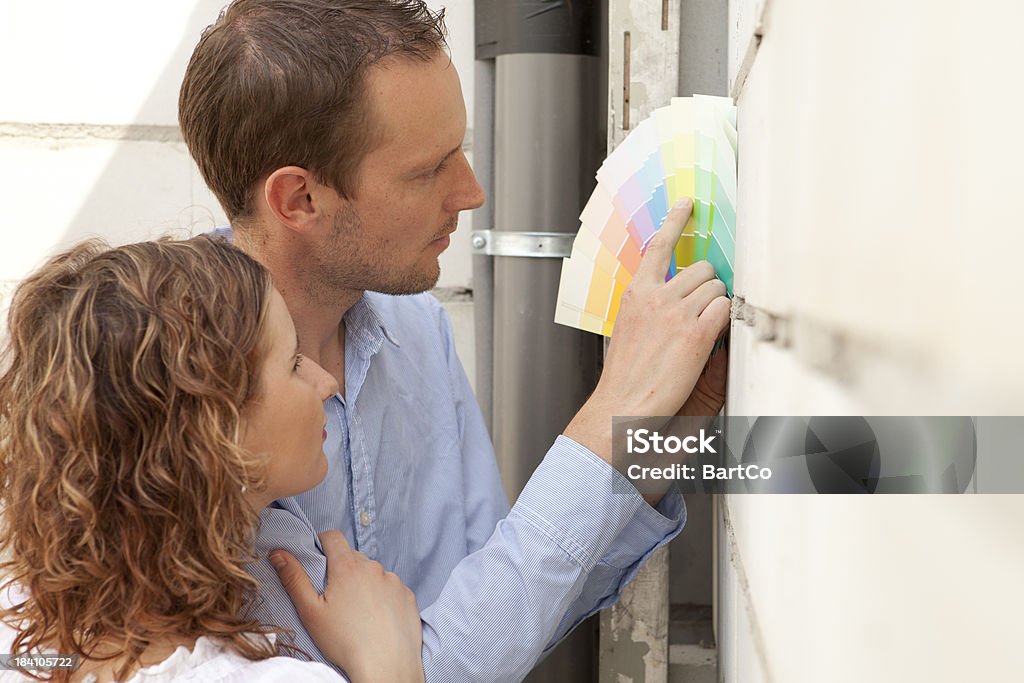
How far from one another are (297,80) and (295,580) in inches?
24.2

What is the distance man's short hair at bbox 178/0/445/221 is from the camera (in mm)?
1243

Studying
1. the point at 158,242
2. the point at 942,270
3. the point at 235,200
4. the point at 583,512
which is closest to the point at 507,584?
the point at 583,512

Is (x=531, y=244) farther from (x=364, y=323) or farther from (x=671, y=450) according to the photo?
(x=671, y=450)

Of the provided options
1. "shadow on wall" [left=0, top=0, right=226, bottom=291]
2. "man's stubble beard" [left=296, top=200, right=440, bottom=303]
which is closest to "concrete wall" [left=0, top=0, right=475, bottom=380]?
"shadow on wall" [left=0, top=0, right=226, bottom=291]

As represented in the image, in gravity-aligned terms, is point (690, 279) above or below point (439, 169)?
below

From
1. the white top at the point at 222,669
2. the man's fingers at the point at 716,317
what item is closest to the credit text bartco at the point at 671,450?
the man's fingers at the point at 716,317

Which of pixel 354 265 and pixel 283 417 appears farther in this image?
pixel 354 265

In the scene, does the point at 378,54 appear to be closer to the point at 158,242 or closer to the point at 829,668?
the point at 158,242

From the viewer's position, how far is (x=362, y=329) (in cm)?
140

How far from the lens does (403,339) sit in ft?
4.88

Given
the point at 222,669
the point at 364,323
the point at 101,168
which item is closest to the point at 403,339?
the point at 364,323

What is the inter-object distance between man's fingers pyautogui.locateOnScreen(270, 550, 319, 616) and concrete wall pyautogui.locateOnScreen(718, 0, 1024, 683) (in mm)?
529

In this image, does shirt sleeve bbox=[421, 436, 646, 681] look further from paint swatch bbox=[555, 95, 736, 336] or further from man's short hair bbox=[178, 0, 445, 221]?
man's short hair bbox=[178, 0, 445, 221]

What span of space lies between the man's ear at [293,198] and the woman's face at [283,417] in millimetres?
310
